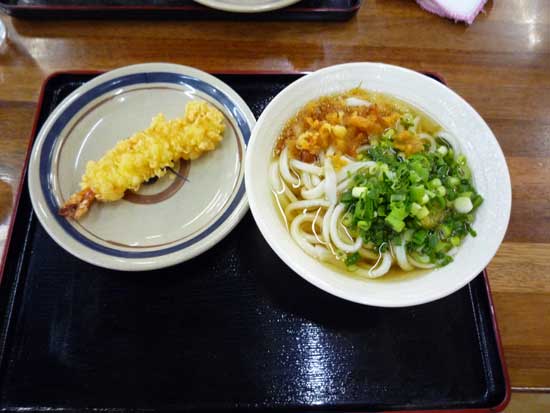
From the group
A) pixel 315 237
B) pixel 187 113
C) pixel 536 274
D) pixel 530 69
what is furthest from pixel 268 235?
pixel 530 69

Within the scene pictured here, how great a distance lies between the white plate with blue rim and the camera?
1.59 meters

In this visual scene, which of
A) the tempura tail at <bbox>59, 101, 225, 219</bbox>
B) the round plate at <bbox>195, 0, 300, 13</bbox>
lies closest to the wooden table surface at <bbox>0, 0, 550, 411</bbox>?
the round plate at <bbox>195, 0, 300, 13</bbox>

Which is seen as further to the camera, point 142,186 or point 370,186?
point 142,186

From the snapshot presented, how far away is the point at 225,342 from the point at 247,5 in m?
1.70

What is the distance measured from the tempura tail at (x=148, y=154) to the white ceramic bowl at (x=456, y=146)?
13.8 inches

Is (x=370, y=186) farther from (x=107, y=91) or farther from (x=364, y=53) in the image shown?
(x=107, y=91)

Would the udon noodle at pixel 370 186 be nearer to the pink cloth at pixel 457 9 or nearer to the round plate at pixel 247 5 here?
the round plate at pixel 247 5

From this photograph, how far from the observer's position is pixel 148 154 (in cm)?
174

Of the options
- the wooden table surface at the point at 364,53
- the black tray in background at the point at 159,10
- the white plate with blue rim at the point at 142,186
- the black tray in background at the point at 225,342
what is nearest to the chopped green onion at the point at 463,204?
the black tray in background at the point at 225,342

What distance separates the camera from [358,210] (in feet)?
4.91

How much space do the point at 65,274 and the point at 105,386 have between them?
0.49 meters

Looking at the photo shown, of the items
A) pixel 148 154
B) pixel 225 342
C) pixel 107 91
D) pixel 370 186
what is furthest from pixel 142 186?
pixel 370 186

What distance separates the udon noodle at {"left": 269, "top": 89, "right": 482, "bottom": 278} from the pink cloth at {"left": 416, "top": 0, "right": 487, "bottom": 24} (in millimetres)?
1065

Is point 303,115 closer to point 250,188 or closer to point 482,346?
point 250,188
